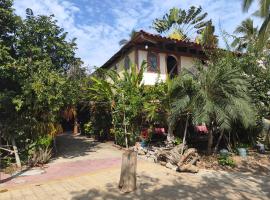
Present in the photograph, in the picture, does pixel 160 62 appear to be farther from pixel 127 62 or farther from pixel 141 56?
pixel 127 62

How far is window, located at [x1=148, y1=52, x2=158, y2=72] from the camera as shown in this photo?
16.8 meters

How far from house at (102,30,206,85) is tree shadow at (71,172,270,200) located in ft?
24.5

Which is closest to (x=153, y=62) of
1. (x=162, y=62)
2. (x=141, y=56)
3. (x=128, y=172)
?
(x=162, y=62)

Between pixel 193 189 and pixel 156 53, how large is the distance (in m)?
10.6

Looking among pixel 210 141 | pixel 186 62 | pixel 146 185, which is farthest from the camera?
pixel 186 62

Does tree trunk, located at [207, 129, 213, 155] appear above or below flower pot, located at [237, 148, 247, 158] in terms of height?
above

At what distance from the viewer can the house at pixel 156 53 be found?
53.0ft

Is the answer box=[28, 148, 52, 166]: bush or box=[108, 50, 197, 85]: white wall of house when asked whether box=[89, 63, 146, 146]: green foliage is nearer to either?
box=[108, 50, 197, 85]: white wall of house

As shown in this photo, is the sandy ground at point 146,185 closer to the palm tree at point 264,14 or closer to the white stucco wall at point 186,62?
the palm tree at point 264,14

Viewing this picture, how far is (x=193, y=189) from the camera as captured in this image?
7762mm

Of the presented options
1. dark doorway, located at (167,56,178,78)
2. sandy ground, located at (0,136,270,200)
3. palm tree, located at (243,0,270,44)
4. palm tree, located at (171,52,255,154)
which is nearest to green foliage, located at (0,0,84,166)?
sandy ground, located at (0,136,270,200)

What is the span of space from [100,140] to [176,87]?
8.49m

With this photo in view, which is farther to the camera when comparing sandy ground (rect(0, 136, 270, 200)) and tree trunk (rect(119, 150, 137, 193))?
tree trunk (rect(119, 150, 137, 193))

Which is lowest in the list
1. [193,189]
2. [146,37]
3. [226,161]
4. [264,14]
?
[193,189]
